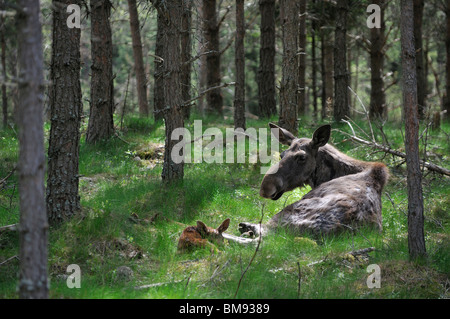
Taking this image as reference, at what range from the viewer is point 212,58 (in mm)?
19156

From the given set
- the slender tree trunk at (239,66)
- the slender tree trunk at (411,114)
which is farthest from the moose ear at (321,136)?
the slender tree trunk at (239,66)

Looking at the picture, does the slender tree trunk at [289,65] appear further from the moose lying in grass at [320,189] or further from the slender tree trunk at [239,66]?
the slender tree trunk at [239,66]

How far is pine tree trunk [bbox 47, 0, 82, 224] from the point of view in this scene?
7.31 m

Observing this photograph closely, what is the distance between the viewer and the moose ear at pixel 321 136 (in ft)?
29.4

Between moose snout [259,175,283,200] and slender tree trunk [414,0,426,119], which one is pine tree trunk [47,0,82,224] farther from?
slender tree trunk [414,0,426,119]

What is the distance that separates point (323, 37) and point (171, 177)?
54.9ft

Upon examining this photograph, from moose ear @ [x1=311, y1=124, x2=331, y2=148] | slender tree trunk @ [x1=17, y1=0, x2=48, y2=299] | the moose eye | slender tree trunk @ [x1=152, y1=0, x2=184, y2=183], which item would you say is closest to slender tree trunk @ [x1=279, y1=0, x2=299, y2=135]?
moose ear @ [x1=311, y1=124, x2=331, y2=148]

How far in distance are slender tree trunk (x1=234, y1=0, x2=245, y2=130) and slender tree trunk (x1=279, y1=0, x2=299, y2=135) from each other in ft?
7.54

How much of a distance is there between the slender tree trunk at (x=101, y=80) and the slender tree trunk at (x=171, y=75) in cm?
343

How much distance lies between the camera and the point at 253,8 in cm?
2586

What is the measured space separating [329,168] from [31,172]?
6.37 metres

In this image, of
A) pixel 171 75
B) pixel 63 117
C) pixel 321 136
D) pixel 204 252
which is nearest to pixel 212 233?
pixel 204 252

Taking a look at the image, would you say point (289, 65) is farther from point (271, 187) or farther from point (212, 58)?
point (212, 58)
